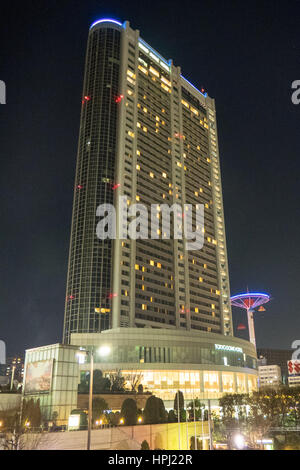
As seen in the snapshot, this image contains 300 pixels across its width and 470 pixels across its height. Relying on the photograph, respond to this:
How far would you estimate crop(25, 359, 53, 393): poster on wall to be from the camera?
46719mm

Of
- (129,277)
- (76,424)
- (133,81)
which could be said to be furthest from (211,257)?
(76,424)

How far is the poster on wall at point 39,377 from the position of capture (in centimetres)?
4672

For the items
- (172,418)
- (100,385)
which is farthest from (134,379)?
(172,418)

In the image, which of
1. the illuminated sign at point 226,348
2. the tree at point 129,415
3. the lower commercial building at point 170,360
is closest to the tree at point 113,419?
the tree at point 129,415

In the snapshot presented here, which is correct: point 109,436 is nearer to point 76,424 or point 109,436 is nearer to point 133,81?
point 76,424

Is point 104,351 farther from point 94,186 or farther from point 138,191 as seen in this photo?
point 138,191

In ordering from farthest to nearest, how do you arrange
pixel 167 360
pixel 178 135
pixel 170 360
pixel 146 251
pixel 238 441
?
pixel 178 135
pixel 146 251
pixel 170 360
pixel 167 360
pixel 238 441

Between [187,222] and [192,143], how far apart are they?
46.1m

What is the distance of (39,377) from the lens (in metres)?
47.7

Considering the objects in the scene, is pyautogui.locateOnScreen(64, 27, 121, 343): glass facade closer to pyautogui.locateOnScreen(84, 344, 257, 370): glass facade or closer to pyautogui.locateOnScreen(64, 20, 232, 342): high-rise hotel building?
pyautogui.locateOnScreen(64, 20, 232, 342): high-rise hotel building

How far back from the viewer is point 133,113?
526ft

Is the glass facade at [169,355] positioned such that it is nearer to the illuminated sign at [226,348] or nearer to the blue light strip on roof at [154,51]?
the illuminated sign at [226,348]

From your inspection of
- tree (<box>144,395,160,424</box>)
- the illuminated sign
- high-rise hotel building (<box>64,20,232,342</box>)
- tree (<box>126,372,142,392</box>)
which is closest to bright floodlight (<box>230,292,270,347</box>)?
high-rise hotel building (<box>64,20,232,342</box>)

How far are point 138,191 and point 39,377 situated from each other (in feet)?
362
